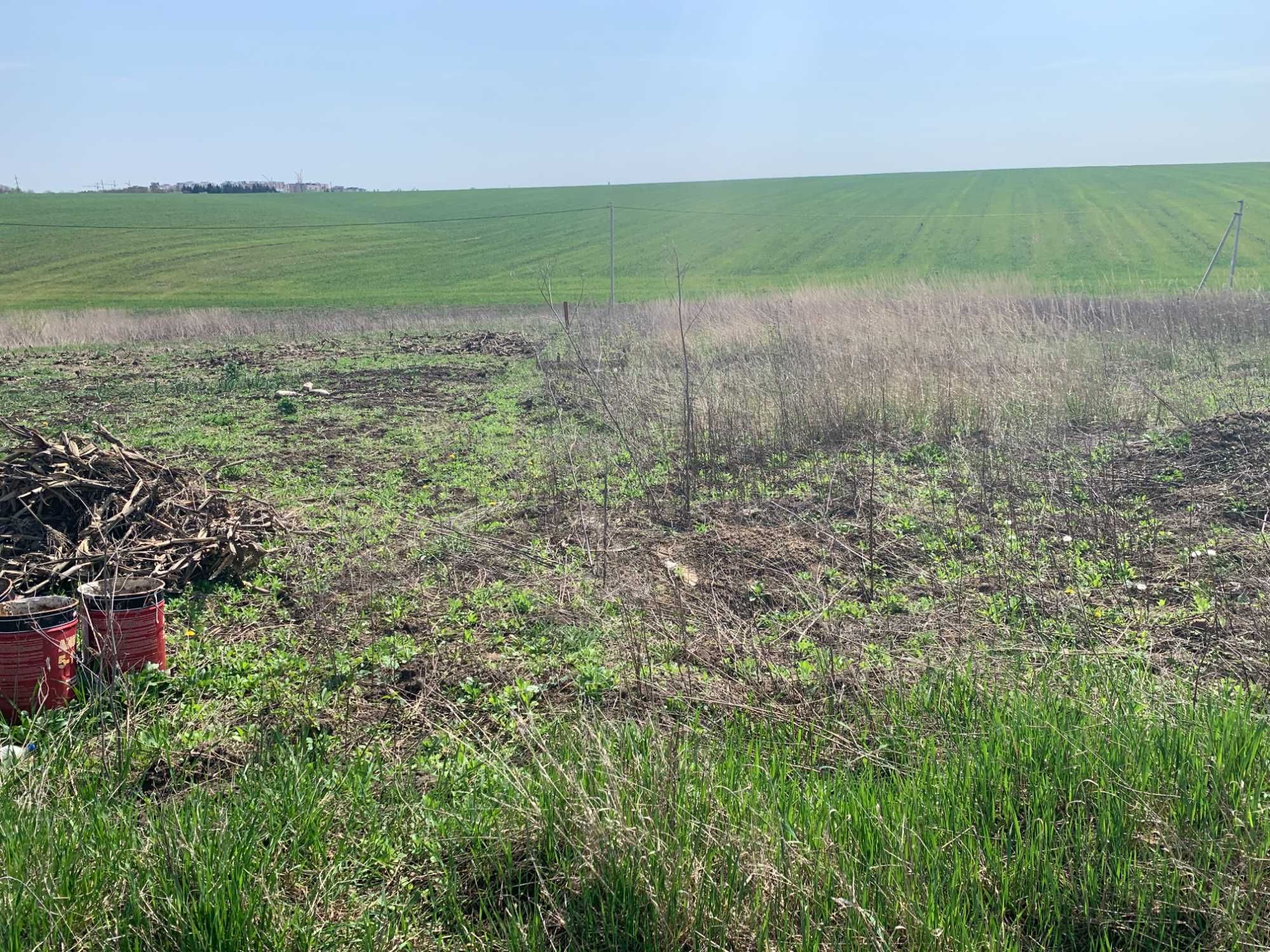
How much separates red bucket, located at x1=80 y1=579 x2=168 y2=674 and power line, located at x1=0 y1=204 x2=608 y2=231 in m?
57.1

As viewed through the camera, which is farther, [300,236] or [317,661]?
[300,236]

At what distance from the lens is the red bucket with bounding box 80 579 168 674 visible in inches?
155

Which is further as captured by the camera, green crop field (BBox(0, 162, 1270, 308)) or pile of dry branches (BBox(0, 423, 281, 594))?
green crop field (BBox(0, 162, 1270, 308))

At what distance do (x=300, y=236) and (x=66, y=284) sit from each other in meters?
15.3

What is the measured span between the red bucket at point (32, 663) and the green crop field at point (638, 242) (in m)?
26.7

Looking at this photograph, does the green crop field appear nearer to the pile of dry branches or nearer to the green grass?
the pile of dry branches

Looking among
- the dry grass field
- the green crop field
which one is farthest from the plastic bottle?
the green crop field

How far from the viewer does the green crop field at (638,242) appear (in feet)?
122

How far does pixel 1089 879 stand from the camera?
2.24 m

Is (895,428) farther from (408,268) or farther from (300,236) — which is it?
(300,236)

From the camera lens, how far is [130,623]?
13.0 feet

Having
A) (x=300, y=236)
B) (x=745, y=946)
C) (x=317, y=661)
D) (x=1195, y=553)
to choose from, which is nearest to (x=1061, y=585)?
(x=1195, y=553)

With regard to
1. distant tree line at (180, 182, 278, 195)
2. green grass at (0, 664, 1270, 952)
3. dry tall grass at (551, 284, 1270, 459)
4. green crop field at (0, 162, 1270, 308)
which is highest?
distant tree line at (180, 182, 278, 195)

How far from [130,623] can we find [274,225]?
2347 inches
